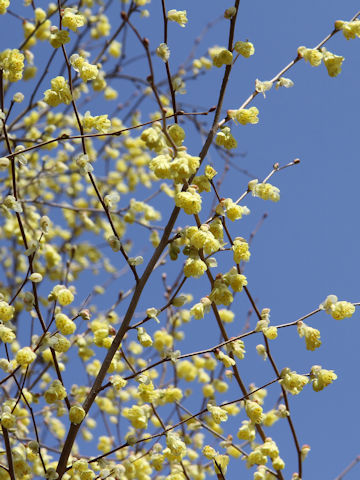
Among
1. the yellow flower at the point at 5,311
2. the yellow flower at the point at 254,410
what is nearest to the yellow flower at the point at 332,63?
the yellow flower at the point at 254,410

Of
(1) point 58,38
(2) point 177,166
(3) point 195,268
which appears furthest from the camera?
(1) point 58,38

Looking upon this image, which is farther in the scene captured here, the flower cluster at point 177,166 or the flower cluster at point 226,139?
the flower cluster at point 226,139

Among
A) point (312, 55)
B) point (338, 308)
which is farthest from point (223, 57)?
point (338, 308)

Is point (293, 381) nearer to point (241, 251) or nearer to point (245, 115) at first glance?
point (241, 251)

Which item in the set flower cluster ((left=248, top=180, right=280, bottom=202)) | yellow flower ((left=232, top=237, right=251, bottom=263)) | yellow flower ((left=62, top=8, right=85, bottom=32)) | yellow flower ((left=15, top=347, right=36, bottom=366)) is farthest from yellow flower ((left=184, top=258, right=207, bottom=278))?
yellow flower ((left=62, top=8, right=85, bottom=32))

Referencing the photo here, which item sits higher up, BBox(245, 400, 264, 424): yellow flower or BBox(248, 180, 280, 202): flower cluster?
BBox(248, 180, 280, 202): flower cluster

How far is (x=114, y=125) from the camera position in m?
6.01

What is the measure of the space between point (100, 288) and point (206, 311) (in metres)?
3.23

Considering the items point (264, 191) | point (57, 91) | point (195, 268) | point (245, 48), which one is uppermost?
→ point (57, 91)

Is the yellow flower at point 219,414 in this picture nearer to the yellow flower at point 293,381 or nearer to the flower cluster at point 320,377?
the yellow flower at point 293,381

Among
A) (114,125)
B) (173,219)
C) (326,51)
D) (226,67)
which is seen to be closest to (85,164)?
(173,219)

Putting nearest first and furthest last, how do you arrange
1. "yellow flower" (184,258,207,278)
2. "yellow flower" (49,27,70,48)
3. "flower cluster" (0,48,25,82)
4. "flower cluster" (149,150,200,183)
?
"flower cluster" (149,150,200,183)
"yellow flower" (184,258,207,278)
"yellow flower" (49,27,70,48)
"flower cluster" (0,48,25,82)

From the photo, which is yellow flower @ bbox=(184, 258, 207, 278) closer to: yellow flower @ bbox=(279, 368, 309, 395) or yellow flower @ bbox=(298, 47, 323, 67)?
yellow flower @ bbox=(279, 368, 309, 395)

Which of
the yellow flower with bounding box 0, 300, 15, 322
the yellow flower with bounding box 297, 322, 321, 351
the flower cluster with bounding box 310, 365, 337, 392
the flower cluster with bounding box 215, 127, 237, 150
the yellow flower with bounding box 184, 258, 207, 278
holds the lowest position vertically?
the flower cluster with bounding box 310, 365, 337, 392
